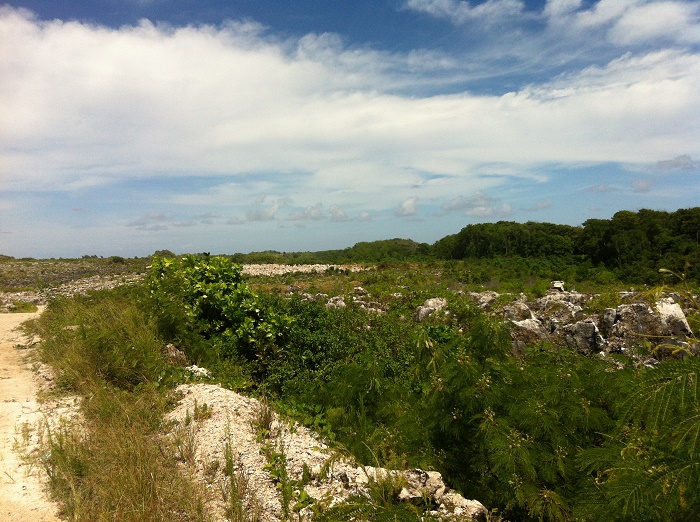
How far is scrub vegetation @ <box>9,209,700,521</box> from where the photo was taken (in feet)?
6.71

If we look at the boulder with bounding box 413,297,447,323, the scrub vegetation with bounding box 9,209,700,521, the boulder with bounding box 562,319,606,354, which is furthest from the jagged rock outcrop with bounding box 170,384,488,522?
the boulder with bounding box 413,297,447,323

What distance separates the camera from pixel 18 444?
4.90m

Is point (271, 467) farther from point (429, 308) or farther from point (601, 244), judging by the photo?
point (601, 244)

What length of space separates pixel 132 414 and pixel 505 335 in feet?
14.9

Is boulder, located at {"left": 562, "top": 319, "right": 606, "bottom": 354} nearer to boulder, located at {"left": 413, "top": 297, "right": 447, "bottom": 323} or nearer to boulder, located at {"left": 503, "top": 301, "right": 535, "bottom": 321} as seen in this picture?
boulder, located at {"left": 503, "top": 301, "right": 535, "bottom": 321}

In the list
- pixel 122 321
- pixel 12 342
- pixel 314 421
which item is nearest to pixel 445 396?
pixel 314 421

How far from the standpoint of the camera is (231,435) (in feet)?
16.1

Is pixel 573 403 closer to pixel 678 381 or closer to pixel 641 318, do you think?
pixel 678 381

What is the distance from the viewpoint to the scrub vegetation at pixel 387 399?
2046 mm

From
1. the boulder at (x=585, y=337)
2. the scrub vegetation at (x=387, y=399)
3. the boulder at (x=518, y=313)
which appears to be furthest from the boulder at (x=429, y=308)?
the boulder at (x=585, y=337)

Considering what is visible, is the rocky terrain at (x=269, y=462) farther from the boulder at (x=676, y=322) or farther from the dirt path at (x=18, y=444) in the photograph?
the dirt path at (x=18, y=444)

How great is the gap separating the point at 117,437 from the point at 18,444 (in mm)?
1448

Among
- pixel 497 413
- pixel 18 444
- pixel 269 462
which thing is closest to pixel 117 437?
pixel 18 444

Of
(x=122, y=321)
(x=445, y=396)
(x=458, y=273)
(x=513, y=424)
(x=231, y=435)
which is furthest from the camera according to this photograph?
(x=458, y=273)
